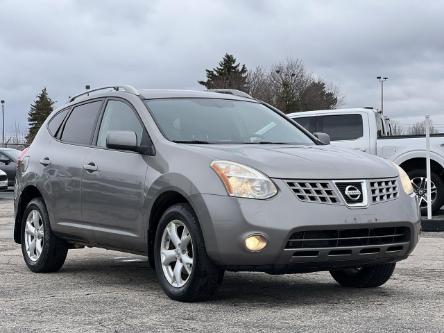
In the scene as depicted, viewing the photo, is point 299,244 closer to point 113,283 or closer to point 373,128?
point 113,283

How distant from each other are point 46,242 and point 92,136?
1.18 m

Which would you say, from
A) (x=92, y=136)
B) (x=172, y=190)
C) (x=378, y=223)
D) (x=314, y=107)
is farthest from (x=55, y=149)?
(x=314, y=107)

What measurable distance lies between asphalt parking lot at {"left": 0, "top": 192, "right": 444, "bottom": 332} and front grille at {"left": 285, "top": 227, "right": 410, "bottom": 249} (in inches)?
17.7

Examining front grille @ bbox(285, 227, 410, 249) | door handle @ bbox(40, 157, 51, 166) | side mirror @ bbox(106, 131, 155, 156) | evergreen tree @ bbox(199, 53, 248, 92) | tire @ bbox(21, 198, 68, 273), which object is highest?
evergreen tree @ bbox(199, 53, 248, 92)

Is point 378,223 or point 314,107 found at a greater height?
point 314,107

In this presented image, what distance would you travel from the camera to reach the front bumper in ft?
16.7

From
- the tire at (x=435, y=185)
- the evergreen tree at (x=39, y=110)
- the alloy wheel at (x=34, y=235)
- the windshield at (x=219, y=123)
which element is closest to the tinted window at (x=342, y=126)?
the tire at (x=435, y=185)

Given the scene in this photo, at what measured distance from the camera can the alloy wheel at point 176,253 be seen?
18.0ft

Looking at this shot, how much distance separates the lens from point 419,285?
250 inches

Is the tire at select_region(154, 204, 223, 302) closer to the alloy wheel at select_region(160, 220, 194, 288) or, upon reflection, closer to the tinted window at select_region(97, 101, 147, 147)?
the alloy wheel at select_region(160, 220, 194, 288)

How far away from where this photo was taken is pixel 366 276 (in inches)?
245

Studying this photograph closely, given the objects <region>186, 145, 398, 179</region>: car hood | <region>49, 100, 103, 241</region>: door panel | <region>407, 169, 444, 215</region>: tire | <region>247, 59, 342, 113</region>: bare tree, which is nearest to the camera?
<region>186, 145, 398, 179</region>: car hood

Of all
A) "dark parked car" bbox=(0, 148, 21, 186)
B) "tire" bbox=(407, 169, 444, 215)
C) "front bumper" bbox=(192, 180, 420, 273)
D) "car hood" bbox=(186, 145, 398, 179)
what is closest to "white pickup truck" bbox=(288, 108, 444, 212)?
"tire" bbox=(407, 169, 444, 215)

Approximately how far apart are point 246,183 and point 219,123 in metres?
1.32
